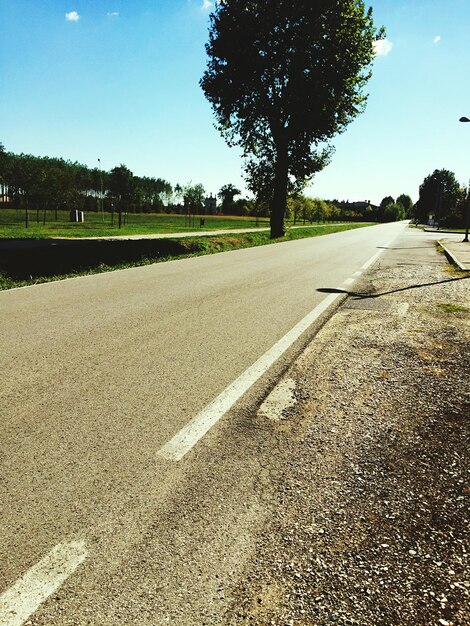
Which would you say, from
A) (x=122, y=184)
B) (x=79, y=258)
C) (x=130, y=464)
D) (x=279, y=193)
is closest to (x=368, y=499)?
(x=130, y=464)

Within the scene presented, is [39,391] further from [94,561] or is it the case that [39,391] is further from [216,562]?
[216,562]

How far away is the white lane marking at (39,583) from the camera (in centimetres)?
164

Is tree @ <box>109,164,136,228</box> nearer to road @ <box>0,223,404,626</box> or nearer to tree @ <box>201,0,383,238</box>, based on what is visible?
tree @ <box>201,0,383,238</box>

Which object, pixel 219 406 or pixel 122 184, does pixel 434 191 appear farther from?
pixel 219 406

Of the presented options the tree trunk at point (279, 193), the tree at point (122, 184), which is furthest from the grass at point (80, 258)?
the tree at point (122, 184)

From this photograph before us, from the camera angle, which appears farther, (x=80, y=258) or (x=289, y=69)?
(x=289, y=69)

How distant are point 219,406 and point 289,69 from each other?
2477cm

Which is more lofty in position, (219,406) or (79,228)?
(79,228)

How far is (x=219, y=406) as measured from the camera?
3.49 metres

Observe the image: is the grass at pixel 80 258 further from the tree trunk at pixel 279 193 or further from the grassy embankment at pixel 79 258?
the tree trunk at pixel 279 193

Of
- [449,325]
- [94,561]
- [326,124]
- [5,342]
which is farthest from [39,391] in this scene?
[326,124]

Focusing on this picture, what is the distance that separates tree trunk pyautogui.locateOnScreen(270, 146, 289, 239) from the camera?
2583cm

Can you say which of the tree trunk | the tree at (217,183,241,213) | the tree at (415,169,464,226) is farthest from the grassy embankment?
the tree at (217,183,241,213)

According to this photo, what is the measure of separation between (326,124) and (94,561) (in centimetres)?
2608
